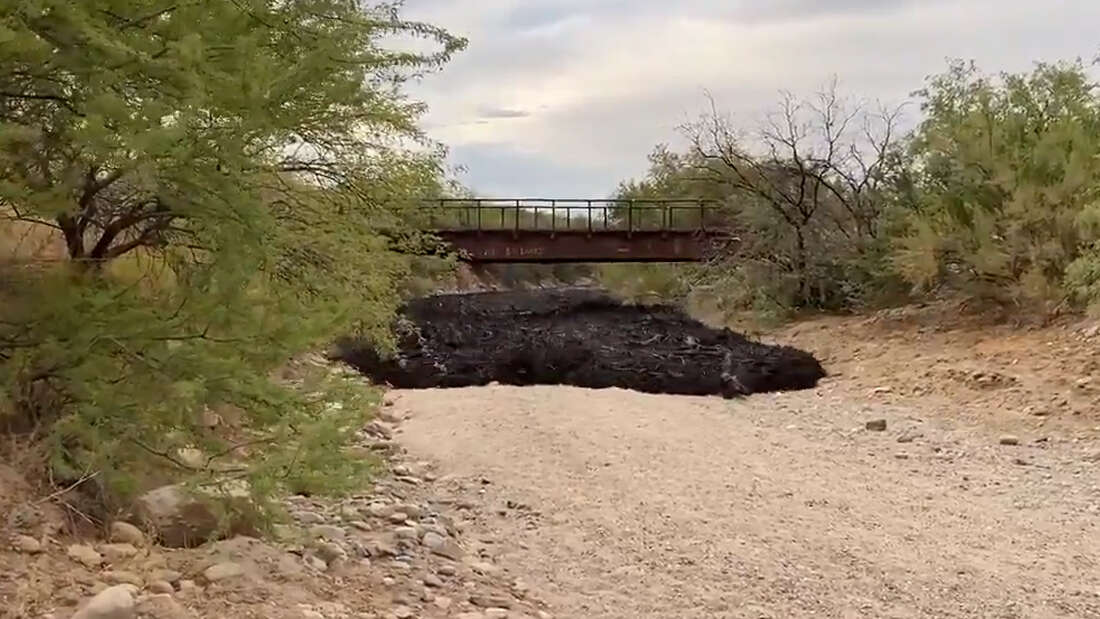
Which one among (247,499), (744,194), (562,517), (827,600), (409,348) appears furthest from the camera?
(744,194)

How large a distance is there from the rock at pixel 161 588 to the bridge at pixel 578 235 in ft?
92.6

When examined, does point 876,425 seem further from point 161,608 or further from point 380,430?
point 161,608

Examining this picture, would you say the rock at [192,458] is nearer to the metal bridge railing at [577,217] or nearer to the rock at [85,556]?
the rock at [85,556]

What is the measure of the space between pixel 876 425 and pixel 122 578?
11251 millimetres

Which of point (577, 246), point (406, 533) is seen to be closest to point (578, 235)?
point (577, 246)

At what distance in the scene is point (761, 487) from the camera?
10352mm

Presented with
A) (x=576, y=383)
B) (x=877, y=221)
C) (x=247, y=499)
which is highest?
(x=877, y=221)

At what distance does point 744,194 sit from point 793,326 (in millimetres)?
4073

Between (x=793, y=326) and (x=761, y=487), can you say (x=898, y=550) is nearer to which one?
(x=761, y=487)

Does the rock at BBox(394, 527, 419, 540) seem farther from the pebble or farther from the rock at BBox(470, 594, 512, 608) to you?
the pebble

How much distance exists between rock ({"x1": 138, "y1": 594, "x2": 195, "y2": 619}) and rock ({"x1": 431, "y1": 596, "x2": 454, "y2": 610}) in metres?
1.62

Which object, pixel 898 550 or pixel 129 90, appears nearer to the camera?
pixel 129 90

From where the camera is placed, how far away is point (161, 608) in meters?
4.85

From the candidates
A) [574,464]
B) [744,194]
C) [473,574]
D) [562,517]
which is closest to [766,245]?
[744,194]
